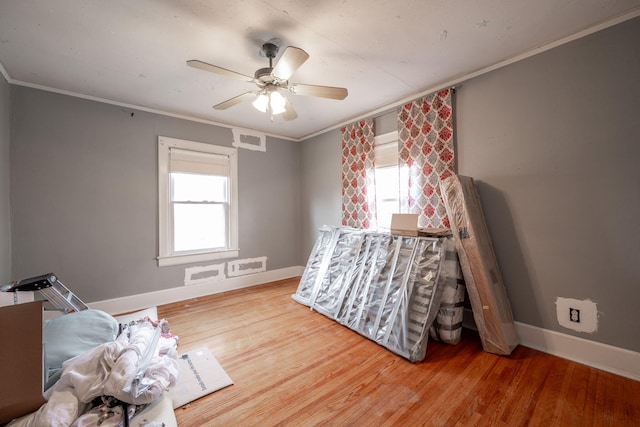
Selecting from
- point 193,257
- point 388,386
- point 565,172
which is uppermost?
point 565,172

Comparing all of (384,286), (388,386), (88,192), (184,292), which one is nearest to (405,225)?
(384,286)

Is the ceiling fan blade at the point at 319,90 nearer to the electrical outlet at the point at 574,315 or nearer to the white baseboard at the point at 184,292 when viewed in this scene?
the electrical outlet at the point at 574,315

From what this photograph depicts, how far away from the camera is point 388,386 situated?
5.64 feet

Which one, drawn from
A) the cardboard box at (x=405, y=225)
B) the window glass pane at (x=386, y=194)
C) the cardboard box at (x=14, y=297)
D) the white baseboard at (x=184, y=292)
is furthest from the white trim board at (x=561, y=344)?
the window glass pane at (x=386, y=194)

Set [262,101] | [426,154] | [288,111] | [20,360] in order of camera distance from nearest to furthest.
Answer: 1. [20,360]
2. [262,101]
3. [288,111]
4. [426,154]

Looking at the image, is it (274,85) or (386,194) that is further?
(386,194)

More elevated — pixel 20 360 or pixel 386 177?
pixel 386 177

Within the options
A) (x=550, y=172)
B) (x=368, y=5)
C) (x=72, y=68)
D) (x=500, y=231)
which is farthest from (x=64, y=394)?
(x=550, y=172)

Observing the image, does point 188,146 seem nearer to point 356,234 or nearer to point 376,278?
point 356,234

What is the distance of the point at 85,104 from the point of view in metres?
2.85

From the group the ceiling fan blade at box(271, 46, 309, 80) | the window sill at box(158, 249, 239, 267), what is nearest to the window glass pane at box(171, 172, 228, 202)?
the window sill at box(158, 249, 239, 267)

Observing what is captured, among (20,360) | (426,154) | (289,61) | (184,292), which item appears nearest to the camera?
(20,360)

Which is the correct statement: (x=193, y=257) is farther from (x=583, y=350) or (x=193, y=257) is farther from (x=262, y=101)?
(x=583, y=350)

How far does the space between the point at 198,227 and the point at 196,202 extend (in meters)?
0.37
